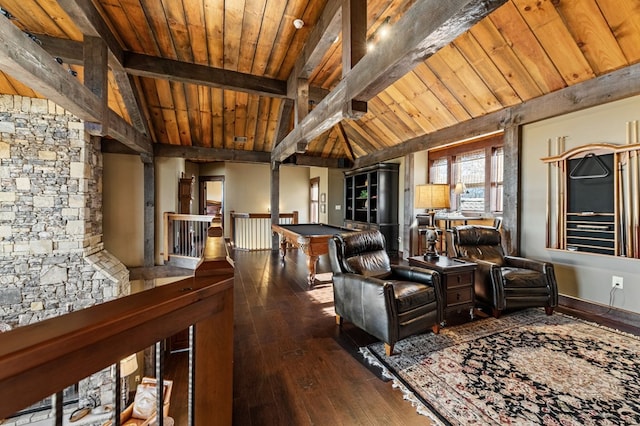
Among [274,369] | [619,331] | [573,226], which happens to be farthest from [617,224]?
[274,369]

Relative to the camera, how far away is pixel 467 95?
407cm

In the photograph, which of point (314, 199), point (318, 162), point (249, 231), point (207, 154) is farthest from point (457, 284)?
point (314, 199)

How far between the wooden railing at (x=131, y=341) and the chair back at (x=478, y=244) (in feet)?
11.0

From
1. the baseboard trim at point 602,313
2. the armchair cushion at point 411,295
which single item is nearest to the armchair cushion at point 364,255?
the armchair cushion at point 411,295

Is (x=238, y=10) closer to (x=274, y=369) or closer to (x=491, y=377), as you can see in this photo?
(x=274, y=369)

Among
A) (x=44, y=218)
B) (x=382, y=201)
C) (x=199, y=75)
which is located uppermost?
(x=199, y=75)

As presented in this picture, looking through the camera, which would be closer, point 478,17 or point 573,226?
point 478,17

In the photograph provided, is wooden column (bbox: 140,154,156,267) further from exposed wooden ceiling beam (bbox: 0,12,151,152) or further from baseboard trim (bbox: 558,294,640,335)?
baseboard trim (bbox: 558,294,640,335)

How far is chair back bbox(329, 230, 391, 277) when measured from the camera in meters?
2.91

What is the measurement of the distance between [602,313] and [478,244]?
1429 mm

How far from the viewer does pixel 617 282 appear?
3066mm

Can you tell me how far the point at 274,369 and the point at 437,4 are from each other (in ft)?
9.08

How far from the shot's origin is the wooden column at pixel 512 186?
3887 mm

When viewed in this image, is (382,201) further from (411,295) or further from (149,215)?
(149,215)
